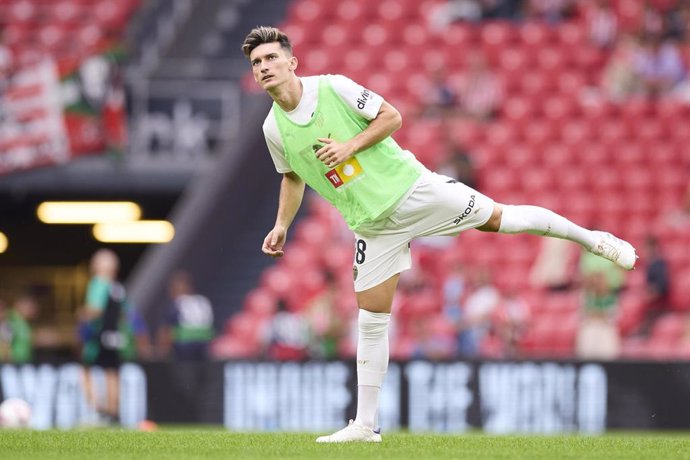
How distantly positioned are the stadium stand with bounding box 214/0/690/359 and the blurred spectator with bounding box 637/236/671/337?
0.37 ft

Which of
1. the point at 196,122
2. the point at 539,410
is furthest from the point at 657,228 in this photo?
the point at 196,122

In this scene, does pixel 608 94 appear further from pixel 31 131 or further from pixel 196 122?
pixel 31 131

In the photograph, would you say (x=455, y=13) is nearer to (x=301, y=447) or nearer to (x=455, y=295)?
(x=455, y=295)

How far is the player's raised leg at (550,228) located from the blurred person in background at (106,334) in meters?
7.45

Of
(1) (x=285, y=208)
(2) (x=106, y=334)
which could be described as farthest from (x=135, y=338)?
(1) (x=285, y=208)

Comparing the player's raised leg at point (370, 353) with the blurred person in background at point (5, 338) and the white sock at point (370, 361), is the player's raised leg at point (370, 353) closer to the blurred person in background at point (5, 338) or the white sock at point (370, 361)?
the white sock at point (370, 361)

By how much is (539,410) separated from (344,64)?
294 inches

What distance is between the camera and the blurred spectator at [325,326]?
52.7 feet

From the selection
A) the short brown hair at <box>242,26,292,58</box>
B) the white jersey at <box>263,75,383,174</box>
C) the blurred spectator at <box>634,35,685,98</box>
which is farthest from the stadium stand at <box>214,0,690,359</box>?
the short brown hair at <box>242,26,292,58</box>

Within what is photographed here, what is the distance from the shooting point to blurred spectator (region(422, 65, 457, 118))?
19.1 metres

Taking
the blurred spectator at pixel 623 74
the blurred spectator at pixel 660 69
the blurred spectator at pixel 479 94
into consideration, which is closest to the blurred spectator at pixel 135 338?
the blurred spectator at pixel 479 94

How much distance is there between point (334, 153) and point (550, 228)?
131cm

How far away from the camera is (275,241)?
835 centimetres

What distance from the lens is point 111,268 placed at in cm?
1502
